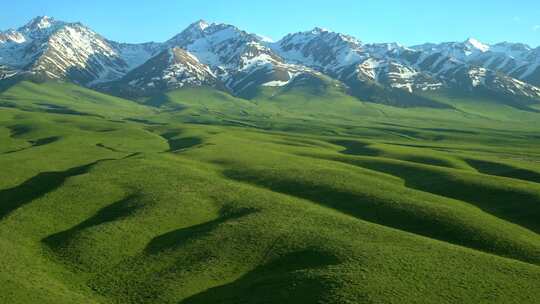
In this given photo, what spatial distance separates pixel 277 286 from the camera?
188ft

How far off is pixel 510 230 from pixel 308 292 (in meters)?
39.5

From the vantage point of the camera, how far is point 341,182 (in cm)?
10831

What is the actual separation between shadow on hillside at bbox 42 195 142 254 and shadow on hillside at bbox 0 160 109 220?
12.7 metres

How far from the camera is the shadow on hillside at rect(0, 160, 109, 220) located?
298ft

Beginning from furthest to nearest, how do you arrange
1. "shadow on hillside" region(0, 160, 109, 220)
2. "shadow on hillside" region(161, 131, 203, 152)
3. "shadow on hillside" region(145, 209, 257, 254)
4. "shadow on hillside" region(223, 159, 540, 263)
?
"shadow on hillside" region(161, 131, 203, 152), "shadow on hillside" region(0, 160, 109, 220), "shadow on hillside" region(223, 159, 540, 263), "shadow on hillside" region(145, 209, 257, 254)

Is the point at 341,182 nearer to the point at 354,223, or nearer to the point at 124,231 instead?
the point at 354,223

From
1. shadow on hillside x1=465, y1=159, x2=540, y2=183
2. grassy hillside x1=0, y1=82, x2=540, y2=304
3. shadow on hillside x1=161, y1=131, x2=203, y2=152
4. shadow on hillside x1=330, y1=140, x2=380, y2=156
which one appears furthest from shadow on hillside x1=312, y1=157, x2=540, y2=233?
shadow on hillside x1=161, y1=131, x2=203, y2=152

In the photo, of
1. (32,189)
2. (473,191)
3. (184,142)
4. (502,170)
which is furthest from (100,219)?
(184,142)

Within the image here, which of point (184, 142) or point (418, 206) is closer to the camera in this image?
point (418, 206)

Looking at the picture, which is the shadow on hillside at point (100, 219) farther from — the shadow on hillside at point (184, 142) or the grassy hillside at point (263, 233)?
the shadow on hillside at point (184, 142)

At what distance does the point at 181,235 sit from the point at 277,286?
23.8m

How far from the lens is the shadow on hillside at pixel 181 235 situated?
72125mm

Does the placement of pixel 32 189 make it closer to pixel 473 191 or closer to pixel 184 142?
pixel 473 191

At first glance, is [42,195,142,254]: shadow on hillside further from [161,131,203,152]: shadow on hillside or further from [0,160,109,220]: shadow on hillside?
[161,131,203,152]: shadow on hillside
